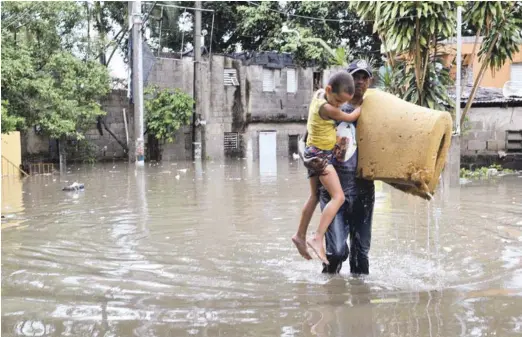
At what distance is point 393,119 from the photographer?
172 inches

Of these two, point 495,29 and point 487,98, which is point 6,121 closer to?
point 495,29

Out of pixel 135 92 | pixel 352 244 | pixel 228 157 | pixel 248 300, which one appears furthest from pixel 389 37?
pixel 228 157

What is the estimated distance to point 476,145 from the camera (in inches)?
708

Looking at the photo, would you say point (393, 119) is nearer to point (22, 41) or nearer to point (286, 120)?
point (22, 41)

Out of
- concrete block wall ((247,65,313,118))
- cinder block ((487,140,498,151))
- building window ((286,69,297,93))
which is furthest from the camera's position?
building window ((286,69,297,93))

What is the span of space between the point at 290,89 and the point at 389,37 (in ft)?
60.2

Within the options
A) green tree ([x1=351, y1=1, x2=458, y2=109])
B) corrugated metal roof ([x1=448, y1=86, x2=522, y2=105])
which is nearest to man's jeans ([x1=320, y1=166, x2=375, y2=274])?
green tree ([x1=351, y1=1, x2=458, y2=109])

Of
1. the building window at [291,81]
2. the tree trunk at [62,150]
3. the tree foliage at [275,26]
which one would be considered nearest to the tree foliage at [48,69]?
the tree trunk at [62,150]

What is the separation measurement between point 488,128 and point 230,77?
566 inches

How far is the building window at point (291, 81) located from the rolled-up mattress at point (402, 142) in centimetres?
2601

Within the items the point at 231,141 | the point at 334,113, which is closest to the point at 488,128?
the point at 231,141

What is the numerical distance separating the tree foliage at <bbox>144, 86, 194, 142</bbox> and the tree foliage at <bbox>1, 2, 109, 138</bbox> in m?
3.48

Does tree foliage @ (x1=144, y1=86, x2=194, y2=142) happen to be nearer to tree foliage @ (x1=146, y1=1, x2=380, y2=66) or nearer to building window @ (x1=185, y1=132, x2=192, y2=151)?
building window @ (x1=185, y1=132, x2=192, y2=151)

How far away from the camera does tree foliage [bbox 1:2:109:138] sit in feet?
58.5
